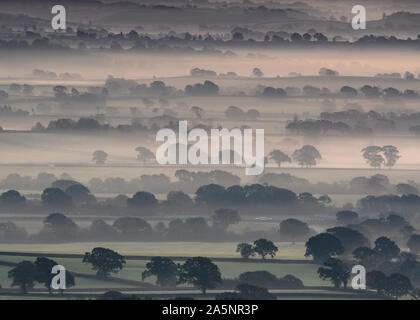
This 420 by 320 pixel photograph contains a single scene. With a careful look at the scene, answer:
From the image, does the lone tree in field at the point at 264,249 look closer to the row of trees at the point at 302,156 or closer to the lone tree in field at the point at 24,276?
the lone tree in field at the point at 24,276

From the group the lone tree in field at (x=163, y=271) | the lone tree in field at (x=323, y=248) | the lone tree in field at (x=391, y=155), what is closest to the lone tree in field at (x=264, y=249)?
the lone tree in field at (x=323, y=248)

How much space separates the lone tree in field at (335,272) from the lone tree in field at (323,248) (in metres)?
5.33

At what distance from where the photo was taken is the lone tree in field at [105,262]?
280 ft

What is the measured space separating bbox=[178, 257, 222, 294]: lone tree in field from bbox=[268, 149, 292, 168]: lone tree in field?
56.8 m

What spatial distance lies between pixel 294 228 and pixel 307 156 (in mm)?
28858

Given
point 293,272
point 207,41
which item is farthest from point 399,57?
point 293,272

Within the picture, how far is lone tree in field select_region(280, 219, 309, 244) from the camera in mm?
111875

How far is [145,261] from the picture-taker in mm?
97188

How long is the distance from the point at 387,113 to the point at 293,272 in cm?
6273

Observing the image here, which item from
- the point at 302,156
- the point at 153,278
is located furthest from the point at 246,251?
the point at 302,156

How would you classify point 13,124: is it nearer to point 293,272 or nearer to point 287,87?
point 287,87
